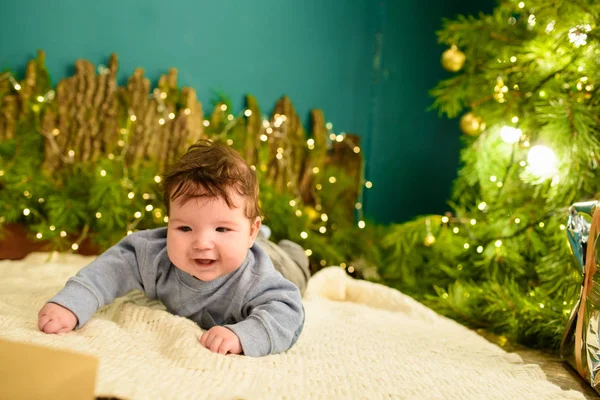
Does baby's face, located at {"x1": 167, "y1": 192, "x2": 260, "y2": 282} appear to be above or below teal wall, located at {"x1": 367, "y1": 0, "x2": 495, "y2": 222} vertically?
below

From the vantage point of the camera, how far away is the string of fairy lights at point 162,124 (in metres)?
1.97

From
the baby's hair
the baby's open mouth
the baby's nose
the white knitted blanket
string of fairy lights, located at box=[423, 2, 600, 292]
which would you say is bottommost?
the white knitted blanket

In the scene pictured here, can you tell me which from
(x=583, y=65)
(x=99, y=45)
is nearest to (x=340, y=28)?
(x=99, y=45)

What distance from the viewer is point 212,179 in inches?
42.8

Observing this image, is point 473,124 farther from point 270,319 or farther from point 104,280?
point 104,280

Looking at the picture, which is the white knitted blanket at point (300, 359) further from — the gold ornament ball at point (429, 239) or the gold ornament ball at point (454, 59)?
the gold ornament ball at point (454, 59)

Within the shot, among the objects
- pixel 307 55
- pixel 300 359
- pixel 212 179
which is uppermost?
pixel 307 55

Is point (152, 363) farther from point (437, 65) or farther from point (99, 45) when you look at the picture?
point (437, 65)

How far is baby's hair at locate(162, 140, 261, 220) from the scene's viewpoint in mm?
1086

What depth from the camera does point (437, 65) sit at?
262 cm

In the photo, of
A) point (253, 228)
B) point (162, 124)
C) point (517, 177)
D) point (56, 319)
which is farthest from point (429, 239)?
point (56, 319)

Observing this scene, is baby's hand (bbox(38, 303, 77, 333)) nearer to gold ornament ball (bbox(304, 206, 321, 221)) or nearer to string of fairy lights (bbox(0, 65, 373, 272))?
string of fairy lights (bbox(0, 65, 373, 272))

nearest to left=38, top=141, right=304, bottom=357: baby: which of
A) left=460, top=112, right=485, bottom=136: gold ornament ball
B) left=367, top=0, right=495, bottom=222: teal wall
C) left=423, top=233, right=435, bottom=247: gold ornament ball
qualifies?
left=423, top=233, right=435, bottom=247: gold ornament ball

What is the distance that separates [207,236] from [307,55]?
63.5 inches
